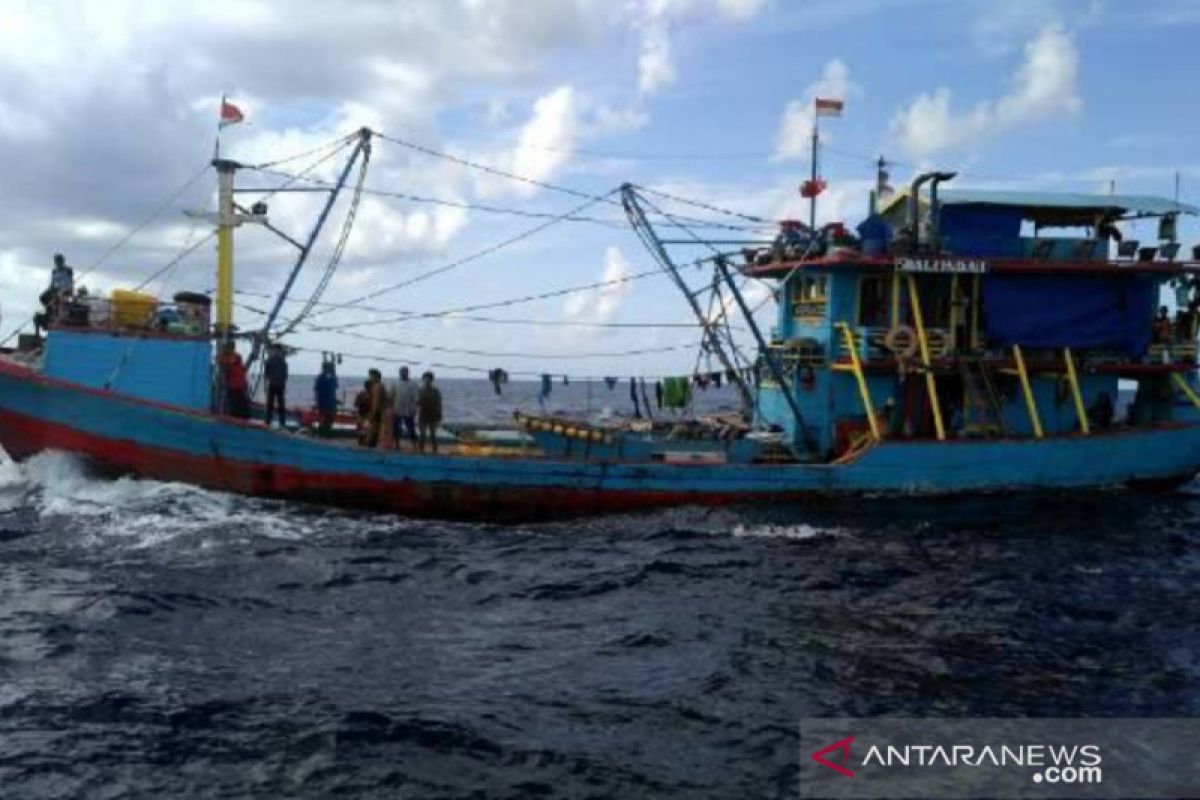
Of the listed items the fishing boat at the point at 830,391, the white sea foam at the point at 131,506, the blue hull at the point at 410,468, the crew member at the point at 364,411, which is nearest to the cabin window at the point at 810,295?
the fishing boat at the point at 830,391

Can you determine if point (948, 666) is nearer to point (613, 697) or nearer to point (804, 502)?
point (613, 697)

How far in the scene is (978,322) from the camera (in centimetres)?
2238

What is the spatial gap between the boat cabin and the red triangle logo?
13.0 metres

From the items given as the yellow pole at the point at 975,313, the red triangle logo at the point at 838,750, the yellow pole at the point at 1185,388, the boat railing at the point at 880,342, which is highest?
the yellow pole at the point at 975,313

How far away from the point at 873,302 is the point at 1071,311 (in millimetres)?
4287

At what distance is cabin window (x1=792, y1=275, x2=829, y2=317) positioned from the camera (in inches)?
899

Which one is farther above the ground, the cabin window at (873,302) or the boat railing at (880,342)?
the cabin window at (873,302)

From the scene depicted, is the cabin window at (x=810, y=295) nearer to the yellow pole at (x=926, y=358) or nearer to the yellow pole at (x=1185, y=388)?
the yellow pole at (x=926, y=358)

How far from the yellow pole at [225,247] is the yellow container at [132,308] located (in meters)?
1.25

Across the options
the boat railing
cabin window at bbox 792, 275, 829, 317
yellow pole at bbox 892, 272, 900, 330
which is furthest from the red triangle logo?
cabin window at bbox 792, 275, 829, 317

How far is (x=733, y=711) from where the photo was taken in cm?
982

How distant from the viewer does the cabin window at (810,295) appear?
2284 cm

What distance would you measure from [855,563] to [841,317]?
24.2 ft

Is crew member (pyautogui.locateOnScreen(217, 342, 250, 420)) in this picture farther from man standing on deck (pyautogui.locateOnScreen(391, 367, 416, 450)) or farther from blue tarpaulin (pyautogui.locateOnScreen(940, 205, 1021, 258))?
blue tarpaulin (pyautogui.locateOnScreen(940, 205, 1021, 258))
